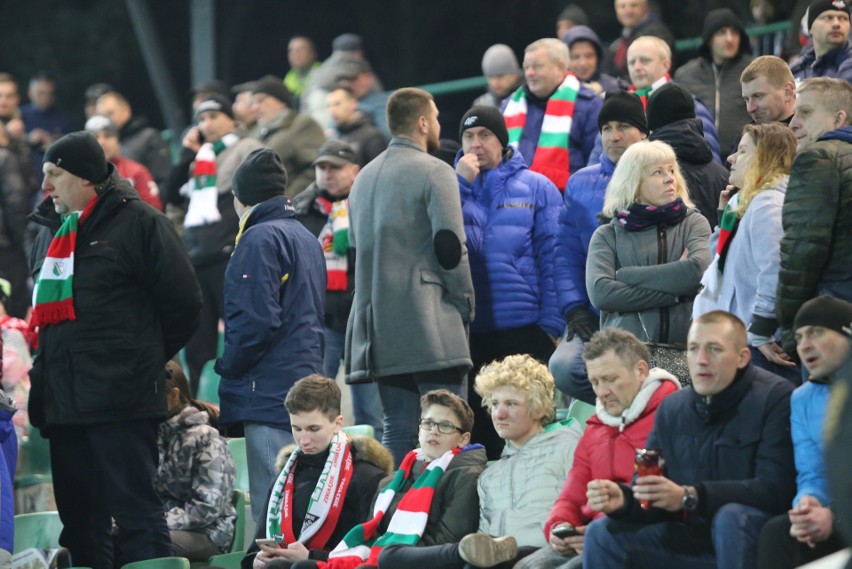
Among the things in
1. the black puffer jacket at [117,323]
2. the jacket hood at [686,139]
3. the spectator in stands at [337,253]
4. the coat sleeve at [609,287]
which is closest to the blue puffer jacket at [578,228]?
the jacket hood at [686,139]

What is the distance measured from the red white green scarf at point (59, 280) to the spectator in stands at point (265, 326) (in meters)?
0.76

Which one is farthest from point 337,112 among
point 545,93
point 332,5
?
point 332,5

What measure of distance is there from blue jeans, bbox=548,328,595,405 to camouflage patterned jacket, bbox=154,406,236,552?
5.56 feet

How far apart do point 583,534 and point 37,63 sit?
14.9 metres

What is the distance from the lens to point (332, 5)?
19.5m

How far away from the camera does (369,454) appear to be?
7566 millimetres

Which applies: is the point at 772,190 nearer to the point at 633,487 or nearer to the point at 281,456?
the point at 633,487

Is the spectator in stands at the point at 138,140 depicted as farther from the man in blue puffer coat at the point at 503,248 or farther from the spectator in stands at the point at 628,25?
the man in blue puffer coat at the point at 503,248

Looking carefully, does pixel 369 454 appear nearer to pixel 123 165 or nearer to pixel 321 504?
pixel 321 504

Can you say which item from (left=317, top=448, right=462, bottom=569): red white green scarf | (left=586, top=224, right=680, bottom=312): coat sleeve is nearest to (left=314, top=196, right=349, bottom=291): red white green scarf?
(left=586, top=224, right=680, bottom=312): coat sleeve

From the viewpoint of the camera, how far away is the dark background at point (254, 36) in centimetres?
1816

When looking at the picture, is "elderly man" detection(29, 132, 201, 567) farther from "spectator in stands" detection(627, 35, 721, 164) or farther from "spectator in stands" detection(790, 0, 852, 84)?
"spectator in stands" detection(790, 0, 852, 84)

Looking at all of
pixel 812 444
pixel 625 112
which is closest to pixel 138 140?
pixel 625 112

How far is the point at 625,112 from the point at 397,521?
241cm
